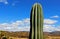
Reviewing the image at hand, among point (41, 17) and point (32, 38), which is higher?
point (41, 17)

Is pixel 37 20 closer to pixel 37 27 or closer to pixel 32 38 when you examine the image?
pixel 37 27

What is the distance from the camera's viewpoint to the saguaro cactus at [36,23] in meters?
8.34

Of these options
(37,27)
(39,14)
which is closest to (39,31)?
(37,27)

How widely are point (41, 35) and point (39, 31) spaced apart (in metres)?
0.22

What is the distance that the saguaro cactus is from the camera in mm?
8344

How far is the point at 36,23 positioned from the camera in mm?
8406

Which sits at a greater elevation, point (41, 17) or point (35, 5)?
point (35, 5)

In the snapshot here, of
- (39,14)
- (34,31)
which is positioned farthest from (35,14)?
(34,31)

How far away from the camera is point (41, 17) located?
853 centimetres

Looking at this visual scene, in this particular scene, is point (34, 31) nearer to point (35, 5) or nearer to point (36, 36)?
point (36, 36)

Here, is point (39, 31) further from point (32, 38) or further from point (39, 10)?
point (39, 10)

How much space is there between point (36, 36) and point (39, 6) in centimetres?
141

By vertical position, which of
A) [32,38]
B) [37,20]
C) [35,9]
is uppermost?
[35,9]

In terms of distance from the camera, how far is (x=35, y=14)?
334 inches
